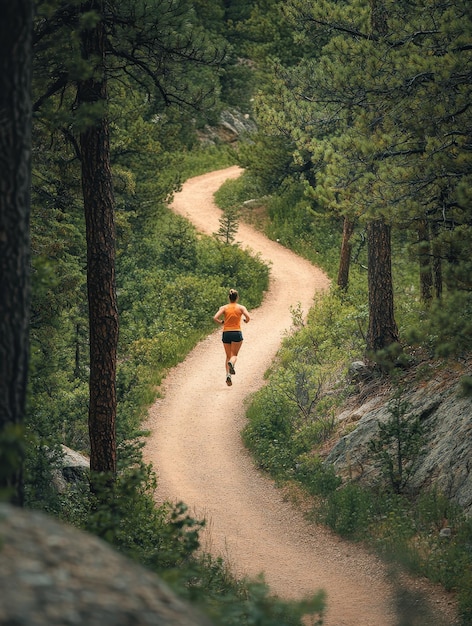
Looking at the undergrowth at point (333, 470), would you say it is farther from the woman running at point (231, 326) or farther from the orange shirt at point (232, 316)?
the orange shirt at point (232, 316)

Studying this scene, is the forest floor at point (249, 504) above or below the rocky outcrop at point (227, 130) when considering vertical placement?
below

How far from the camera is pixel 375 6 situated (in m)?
13.1

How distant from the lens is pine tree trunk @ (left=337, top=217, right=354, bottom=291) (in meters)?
22.6

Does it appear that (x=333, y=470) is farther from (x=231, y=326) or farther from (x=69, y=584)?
(x=69, y=584)

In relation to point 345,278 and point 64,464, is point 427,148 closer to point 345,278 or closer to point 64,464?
point 64,464

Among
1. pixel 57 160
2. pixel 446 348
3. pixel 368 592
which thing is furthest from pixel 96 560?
pixel 57 160

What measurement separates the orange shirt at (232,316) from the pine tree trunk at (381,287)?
8.86 ft

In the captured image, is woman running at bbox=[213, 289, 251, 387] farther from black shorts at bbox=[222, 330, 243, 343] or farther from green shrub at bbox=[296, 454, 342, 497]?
green shrub at bbox=[296, 454, 342, 497]

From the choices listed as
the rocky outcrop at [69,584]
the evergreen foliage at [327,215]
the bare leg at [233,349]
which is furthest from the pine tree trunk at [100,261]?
the bare leg at [233,349]

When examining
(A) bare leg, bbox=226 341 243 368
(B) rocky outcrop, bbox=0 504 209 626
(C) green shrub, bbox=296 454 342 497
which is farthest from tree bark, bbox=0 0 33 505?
(A) bare leg, bbox=226 341 243 368

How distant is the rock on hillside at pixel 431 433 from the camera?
10352 millimetres

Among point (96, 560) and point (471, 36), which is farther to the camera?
point (471, 36)

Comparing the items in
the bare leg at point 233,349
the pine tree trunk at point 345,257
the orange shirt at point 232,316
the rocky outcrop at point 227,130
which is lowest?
the bare leg at point 233,349

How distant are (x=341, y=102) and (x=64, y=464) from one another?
22.5 ft
